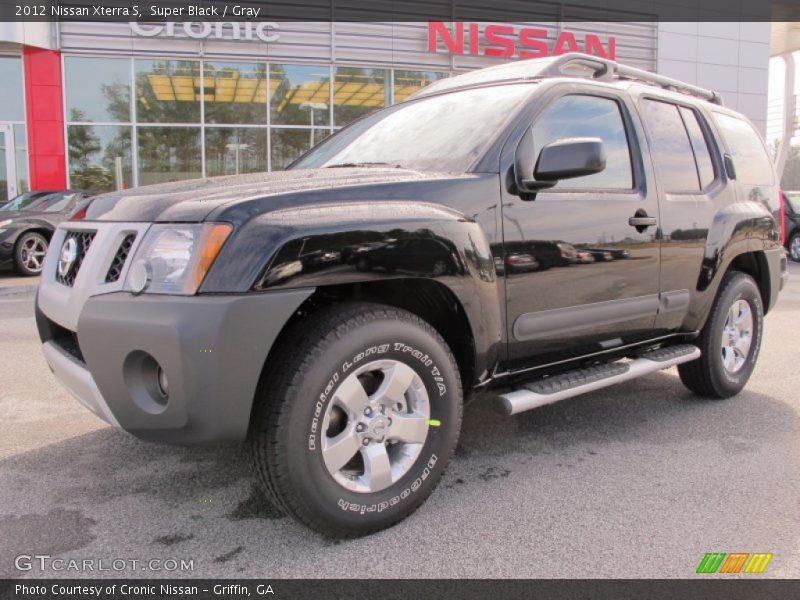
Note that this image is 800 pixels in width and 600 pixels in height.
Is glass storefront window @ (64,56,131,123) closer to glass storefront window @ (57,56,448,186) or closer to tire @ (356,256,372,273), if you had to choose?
glass storefront window @ (57,56,448,186)

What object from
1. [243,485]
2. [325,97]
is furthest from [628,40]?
[243,485]

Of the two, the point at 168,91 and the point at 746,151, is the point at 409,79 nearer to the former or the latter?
the point at 168,91

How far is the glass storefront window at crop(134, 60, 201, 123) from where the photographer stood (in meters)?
15.3

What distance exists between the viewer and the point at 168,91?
15570 mm

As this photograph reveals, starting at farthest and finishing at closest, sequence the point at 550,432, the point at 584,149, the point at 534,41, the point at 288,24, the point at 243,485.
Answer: the point at 534,41 → the point at 288,24 → the point at 550,432 → the point at 243,485 → the point at 584,149

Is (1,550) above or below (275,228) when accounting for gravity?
below

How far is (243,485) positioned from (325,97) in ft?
48.7

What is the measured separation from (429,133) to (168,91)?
46.5 ft

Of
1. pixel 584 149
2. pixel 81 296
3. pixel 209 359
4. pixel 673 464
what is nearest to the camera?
pixel 209 359

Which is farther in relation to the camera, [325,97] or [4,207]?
[325,97]

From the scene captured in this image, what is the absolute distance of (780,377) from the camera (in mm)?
4836

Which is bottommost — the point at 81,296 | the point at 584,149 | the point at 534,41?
the point at 81,296

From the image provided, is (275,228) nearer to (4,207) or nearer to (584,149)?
(584,149)

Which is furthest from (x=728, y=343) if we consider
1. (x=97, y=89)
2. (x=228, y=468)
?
(x=97, y=89)
